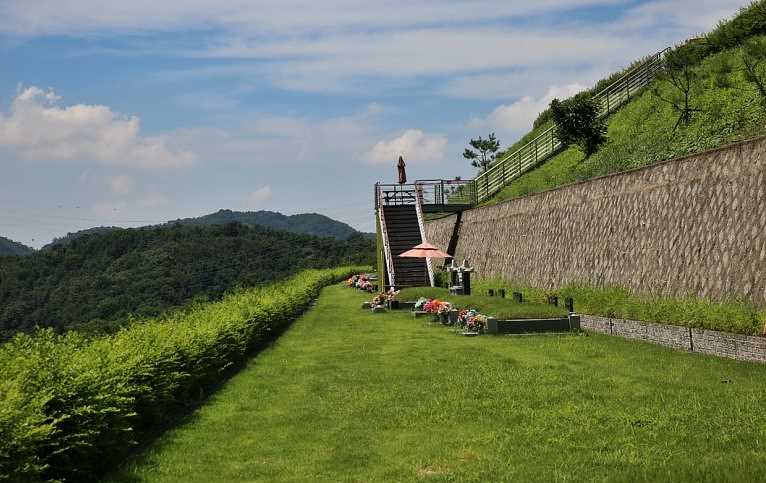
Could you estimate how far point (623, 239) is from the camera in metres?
23.7

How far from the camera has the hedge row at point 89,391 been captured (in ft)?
23.8

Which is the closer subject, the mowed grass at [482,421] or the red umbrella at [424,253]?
the mowed grass at [482,421]

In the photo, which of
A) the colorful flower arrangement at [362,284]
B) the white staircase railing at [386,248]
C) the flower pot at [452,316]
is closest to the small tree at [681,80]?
the flower pot at [452,316]

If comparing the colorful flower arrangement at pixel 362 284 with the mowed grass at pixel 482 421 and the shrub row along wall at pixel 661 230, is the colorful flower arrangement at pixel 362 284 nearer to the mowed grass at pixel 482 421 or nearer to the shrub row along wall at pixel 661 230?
the shrub row along wall at pixel 661 230

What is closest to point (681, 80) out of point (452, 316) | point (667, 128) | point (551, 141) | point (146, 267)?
point (667, 128)

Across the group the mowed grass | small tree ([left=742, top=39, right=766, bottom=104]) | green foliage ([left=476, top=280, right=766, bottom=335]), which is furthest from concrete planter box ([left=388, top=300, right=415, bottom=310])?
small tree ([left=742, top=39, right=766, bottom=104])

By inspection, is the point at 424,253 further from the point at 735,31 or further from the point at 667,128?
the point at 735,31

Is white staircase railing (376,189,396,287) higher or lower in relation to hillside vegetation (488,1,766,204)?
lower

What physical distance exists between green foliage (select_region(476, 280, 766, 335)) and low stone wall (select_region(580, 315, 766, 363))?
281 mm

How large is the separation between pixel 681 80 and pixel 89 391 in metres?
35.0

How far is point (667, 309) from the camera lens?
18.8 m

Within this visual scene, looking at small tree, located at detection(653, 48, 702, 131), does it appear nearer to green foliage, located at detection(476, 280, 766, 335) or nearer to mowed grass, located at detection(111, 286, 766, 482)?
green foliage, located at detection(476, 280, 766, 335)

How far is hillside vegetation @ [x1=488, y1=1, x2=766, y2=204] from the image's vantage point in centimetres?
2303

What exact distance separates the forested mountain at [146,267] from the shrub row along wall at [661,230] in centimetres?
7067
